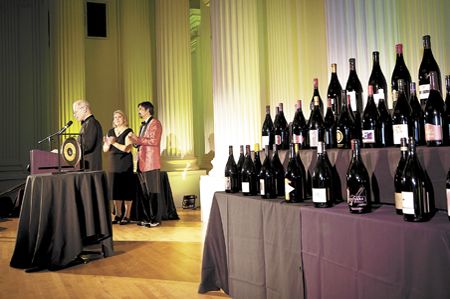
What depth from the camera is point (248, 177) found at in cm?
260

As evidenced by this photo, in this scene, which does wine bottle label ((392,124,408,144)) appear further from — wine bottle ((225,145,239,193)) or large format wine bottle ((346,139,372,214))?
wine bottle ((225,145,239,193))

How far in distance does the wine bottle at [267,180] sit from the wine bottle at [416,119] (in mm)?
792

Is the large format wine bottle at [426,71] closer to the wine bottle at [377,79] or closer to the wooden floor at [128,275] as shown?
the wine bottle at [377,79]

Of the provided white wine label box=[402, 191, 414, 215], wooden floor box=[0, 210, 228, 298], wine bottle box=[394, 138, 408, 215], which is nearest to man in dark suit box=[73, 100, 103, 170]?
wooden floor box=[0, 210, 228, 298]

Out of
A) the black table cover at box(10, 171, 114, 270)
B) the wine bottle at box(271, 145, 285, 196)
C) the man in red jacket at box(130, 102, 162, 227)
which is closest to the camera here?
the wine bottle at box(271, 145, 285, 196)

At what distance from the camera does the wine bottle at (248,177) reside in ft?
8.32

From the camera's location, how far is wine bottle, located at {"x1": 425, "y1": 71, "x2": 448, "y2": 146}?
5.59 feet

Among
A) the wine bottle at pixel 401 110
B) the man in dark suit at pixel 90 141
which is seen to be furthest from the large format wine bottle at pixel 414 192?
the man in dark suit at pixel 90 141

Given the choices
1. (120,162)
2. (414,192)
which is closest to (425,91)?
(414,192)

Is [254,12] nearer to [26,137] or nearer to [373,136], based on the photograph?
[373,136]

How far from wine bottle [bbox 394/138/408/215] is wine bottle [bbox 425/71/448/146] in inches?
5.0

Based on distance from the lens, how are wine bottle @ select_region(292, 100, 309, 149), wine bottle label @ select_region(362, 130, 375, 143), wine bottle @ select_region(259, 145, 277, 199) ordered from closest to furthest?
wine bottle label @ select_region(362, 130, 375, 143)
wine bottle @ select_region(259, 145, 277, 199)
wine bottle @ select_region(292, 100, 309, 149)

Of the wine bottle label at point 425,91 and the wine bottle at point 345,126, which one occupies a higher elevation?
the wine bottle label at point 425,91

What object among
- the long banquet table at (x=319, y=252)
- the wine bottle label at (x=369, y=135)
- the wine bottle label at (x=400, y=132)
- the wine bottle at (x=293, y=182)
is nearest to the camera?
the long banquet table at (x=319, y=252)
